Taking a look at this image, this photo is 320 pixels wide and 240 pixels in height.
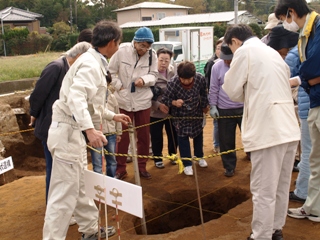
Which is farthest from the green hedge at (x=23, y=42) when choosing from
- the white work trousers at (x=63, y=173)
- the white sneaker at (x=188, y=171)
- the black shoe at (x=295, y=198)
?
the white work trousers at (x=63, y=173)

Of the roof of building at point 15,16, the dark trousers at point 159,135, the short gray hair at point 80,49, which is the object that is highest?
the roof of building at point 15,16

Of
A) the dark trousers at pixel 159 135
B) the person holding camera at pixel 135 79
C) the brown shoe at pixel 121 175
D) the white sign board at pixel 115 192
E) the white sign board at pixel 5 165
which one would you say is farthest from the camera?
the dark trousers at pixel 159 135

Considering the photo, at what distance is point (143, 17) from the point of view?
40.6 meters

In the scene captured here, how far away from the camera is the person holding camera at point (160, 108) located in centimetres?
547

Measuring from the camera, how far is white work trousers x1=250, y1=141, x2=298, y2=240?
3076mm

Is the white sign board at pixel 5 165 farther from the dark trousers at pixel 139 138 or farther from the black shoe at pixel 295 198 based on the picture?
the black shoe at pixel 295 198

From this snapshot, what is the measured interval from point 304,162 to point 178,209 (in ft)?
5.81

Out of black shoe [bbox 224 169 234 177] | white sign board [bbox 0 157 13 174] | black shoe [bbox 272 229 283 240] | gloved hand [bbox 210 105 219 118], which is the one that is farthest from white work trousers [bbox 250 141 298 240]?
white sign board [bbox 0 157 13 174]

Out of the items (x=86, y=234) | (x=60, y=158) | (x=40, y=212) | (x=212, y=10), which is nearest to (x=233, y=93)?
(x=60, y=158)

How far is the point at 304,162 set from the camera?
4039mm

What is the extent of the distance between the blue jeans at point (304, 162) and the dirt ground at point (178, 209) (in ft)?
0.56

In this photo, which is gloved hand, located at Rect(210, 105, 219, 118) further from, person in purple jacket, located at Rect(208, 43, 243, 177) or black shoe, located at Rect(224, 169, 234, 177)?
black shoe, located at Rect(224, 169, 234, 177)

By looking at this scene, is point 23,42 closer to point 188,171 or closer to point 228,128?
point 188,171

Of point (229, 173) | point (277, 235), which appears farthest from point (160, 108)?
point (277, 235)
